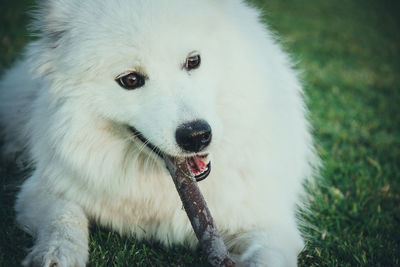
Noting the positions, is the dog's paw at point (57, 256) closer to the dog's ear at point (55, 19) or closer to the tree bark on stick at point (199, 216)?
the tree bark on stick at point (199, 216)

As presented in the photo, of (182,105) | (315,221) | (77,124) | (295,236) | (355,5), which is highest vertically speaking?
(182,105)

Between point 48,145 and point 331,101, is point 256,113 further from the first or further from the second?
point 331,101

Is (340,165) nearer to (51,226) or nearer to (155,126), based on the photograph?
(155,126)

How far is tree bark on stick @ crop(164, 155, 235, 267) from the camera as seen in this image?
1728 mm

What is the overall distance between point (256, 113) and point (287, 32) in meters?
6.83

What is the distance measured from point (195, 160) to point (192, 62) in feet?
1.76

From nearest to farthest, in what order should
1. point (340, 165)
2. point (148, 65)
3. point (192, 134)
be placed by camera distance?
1. point (192, 134)
2. point (148, 65)
3. point (340, 165)

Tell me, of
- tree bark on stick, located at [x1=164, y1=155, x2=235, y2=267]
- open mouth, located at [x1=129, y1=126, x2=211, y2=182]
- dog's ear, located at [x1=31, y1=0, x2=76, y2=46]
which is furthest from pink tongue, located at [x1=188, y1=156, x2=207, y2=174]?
dog's ear, located at [x1=31, y1=0, x2=76, y2=46]

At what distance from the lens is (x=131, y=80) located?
1.93 metres

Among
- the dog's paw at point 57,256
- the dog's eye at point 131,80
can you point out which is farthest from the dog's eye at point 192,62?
the dog's paw at point 57,256

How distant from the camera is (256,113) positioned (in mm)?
2131

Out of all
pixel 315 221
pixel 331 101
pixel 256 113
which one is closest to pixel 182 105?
pixel 256 113

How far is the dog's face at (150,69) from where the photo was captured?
5.99 ft

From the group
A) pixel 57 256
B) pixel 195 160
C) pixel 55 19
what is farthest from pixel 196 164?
pixel 55 19
